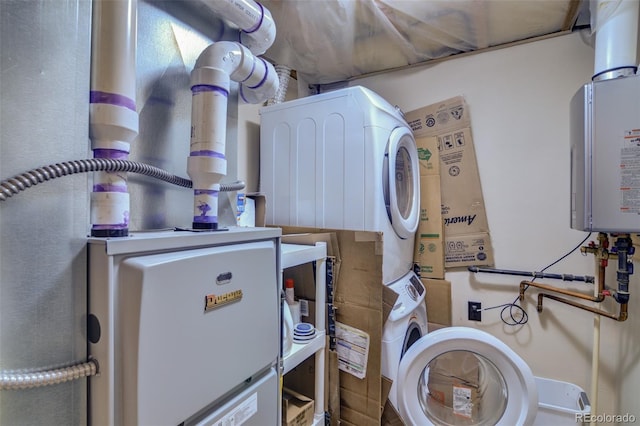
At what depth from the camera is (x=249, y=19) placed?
923 millimetres

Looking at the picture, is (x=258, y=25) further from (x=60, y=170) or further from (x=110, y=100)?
(x=60, y=170)

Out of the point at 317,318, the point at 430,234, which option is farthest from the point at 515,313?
the point at 317,318

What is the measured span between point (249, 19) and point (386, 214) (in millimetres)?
980

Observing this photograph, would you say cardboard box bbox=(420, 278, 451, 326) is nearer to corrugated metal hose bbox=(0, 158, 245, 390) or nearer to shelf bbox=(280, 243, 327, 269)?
shelf bbox=(280, 243, 327, 269)

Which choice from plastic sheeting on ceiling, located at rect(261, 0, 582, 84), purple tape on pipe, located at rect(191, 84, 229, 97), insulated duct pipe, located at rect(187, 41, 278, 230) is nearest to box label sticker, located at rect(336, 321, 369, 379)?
insulated duct pipe, located at rect(187, 41, 278, 230)

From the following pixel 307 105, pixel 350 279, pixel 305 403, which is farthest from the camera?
pixel 307 105

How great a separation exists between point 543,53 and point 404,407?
2.12 meters

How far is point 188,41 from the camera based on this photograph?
875 mm

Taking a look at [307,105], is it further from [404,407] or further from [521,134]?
[404,407]

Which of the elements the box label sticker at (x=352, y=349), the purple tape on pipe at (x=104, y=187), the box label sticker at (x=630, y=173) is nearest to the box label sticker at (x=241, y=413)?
the purple tape on pipe at (x=104, y=187)

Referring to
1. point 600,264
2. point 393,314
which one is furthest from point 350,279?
point 600,264

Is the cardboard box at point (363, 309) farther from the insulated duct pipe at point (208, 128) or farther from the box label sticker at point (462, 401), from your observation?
the insulated duct pipe at point (208, 128)

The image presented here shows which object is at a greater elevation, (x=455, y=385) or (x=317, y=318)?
(x=317, y=318)

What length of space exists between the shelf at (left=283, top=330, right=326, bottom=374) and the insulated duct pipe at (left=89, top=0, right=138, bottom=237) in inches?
27.4
